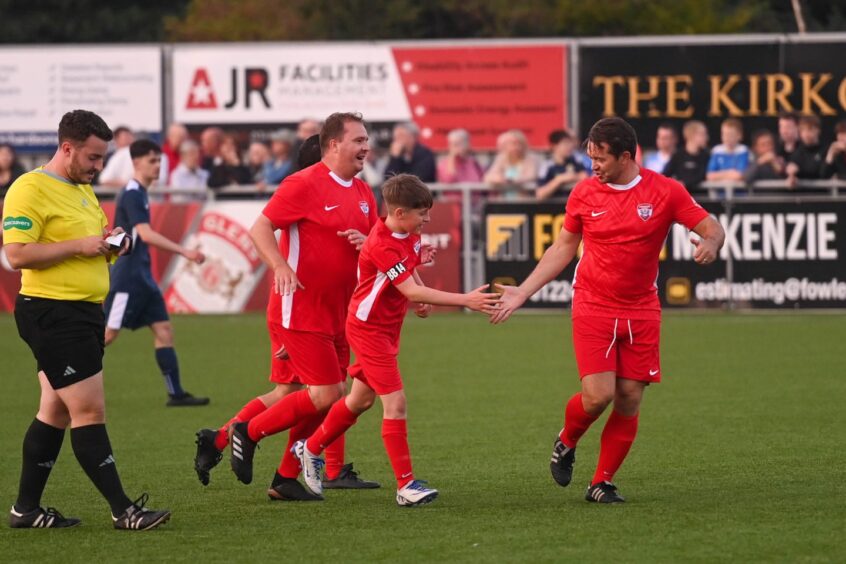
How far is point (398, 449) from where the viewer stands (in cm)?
820

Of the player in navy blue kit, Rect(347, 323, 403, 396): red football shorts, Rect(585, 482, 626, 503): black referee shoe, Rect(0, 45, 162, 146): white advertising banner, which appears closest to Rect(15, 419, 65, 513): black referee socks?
Rect(347, 323, 403, 396): red football shorts

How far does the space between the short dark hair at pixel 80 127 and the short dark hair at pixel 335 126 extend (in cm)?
139

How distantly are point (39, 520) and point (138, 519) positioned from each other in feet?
1.76

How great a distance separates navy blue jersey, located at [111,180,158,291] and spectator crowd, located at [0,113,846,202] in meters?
4.87

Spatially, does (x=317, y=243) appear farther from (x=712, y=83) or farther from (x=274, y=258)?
(x=712, y=83)

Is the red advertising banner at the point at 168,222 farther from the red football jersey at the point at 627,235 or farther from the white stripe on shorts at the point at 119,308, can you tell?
the red football jersey at the point at 627,235

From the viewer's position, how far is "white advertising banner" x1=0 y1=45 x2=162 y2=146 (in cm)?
2536

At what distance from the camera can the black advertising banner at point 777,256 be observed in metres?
18.4

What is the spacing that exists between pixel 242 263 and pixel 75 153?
39.9 ft

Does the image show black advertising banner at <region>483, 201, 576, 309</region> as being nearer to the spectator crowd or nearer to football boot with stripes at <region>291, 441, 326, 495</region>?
the spectator crowd

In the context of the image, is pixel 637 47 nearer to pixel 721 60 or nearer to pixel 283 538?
pixel 721 60

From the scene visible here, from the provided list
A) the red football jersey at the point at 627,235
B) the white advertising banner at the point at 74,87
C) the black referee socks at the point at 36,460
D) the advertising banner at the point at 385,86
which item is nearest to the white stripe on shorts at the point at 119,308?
the black referee socks at the point at 36,460

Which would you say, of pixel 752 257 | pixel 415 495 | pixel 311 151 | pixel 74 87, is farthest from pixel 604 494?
pixel 74 87

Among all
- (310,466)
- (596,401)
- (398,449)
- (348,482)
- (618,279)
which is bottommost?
(348,482)
